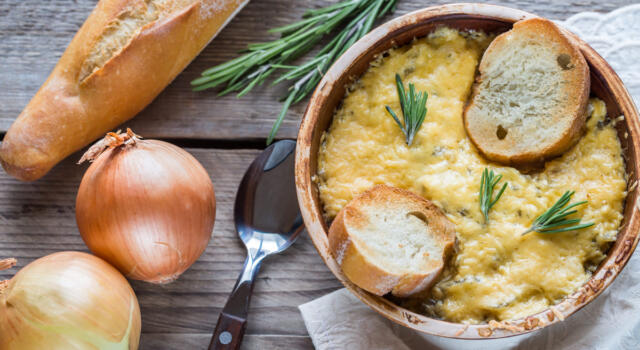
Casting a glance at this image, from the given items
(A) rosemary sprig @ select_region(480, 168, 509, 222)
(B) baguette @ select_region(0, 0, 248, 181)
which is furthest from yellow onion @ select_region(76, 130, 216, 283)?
(A) rosemary sprig @ select_region(480, 168, 509, 222)

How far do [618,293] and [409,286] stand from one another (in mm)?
603

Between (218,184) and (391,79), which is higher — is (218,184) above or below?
below

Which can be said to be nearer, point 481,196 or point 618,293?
point 481,196

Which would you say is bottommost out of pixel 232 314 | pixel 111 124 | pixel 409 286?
pixel 232 314

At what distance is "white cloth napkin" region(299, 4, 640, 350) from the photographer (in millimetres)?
1446

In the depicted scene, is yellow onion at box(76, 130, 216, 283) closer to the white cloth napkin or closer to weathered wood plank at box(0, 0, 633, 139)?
weathered wood plank at box(0, 0, 633, 139)

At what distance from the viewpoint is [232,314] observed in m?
1.50

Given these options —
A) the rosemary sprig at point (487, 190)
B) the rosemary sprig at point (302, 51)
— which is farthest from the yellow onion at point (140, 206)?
the rosemary sprig at point (487, 190)

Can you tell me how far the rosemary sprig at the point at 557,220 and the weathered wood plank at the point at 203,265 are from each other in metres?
0.58

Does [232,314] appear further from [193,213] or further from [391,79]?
[391,79]

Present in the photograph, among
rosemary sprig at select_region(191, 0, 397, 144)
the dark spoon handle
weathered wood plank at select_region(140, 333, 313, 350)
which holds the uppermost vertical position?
rosemary sprig at select_region(191, 0, 397, 144)

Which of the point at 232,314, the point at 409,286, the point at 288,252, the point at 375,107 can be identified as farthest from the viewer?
the point at 288,252

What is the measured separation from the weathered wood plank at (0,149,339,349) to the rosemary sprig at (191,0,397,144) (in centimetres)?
20

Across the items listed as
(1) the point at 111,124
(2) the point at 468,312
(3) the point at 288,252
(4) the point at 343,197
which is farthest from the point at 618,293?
(1) the point at 111,124
